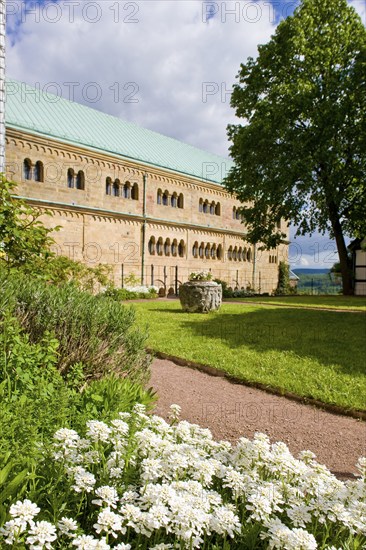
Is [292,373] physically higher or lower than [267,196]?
lower

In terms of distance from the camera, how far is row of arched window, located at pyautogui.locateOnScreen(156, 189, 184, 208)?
103 feet

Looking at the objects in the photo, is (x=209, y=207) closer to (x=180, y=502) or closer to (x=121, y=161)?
(x=121, y=161)

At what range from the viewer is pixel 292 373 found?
6996 mm

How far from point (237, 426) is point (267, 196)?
839 inches

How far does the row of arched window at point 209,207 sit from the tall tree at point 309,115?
9.61 meters

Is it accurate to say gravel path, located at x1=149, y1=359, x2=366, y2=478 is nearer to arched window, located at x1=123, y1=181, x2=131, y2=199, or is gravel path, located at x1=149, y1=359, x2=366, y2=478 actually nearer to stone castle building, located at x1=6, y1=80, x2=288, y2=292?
stone castle building, located at x1=6, y1=80, x2=288, y2=292

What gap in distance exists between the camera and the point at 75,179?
1009 inches

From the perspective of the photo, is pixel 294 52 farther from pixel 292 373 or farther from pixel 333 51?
pixel 292 373

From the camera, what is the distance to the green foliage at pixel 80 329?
4.64m

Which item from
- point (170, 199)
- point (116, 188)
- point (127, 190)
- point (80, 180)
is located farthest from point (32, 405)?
point (170, 199)

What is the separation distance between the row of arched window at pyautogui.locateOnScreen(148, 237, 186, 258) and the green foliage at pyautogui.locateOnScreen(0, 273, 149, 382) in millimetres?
25187

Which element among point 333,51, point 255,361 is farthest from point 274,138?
point 255,361

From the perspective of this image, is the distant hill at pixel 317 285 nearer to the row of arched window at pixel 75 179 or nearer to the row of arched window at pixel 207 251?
the row of arched window at pixel 207 251

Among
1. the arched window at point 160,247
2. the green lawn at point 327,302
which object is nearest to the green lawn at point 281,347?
the green lawn at point 327,302
